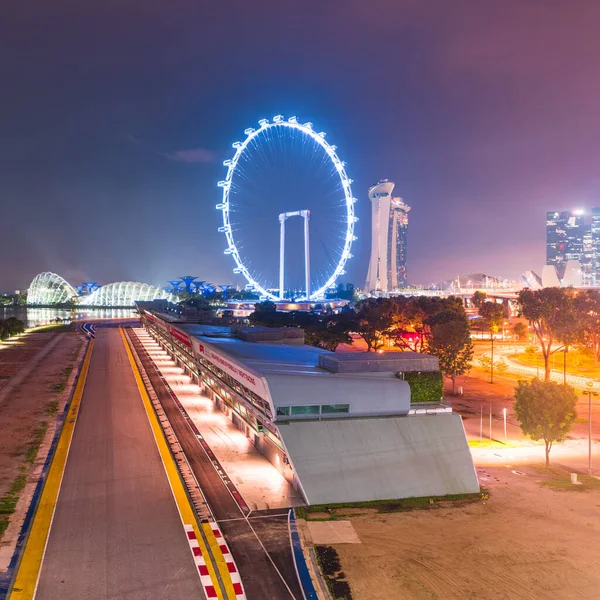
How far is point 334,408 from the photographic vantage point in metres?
26.5

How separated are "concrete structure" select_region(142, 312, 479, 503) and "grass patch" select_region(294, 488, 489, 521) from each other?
0.33 meters

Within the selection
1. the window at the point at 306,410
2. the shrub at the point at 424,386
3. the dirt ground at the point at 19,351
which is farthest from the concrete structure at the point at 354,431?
the dirt ground at the point at 19,351

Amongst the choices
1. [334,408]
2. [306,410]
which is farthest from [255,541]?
[334,408]

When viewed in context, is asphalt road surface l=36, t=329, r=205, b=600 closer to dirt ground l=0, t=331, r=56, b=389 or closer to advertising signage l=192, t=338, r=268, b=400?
advertising signage l=192, t=338, r=268, b=400

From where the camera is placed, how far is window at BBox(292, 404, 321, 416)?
2600 cm

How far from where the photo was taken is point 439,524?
2175cm

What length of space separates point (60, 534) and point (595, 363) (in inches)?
2825

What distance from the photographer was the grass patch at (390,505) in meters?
22.4

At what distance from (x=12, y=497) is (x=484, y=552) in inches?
722

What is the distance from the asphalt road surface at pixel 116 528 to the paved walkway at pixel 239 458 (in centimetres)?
326

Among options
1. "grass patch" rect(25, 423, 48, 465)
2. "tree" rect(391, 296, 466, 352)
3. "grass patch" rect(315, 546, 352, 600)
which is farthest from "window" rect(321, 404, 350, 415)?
"tree" rect(391, 296, 466, 352)

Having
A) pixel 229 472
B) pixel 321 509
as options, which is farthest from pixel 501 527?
pixel 229 472

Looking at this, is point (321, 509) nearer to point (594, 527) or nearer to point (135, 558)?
point (135, 558)

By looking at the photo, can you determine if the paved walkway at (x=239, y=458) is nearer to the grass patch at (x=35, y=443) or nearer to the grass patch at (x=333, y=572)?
the grass patch at (x=333, y=572)
